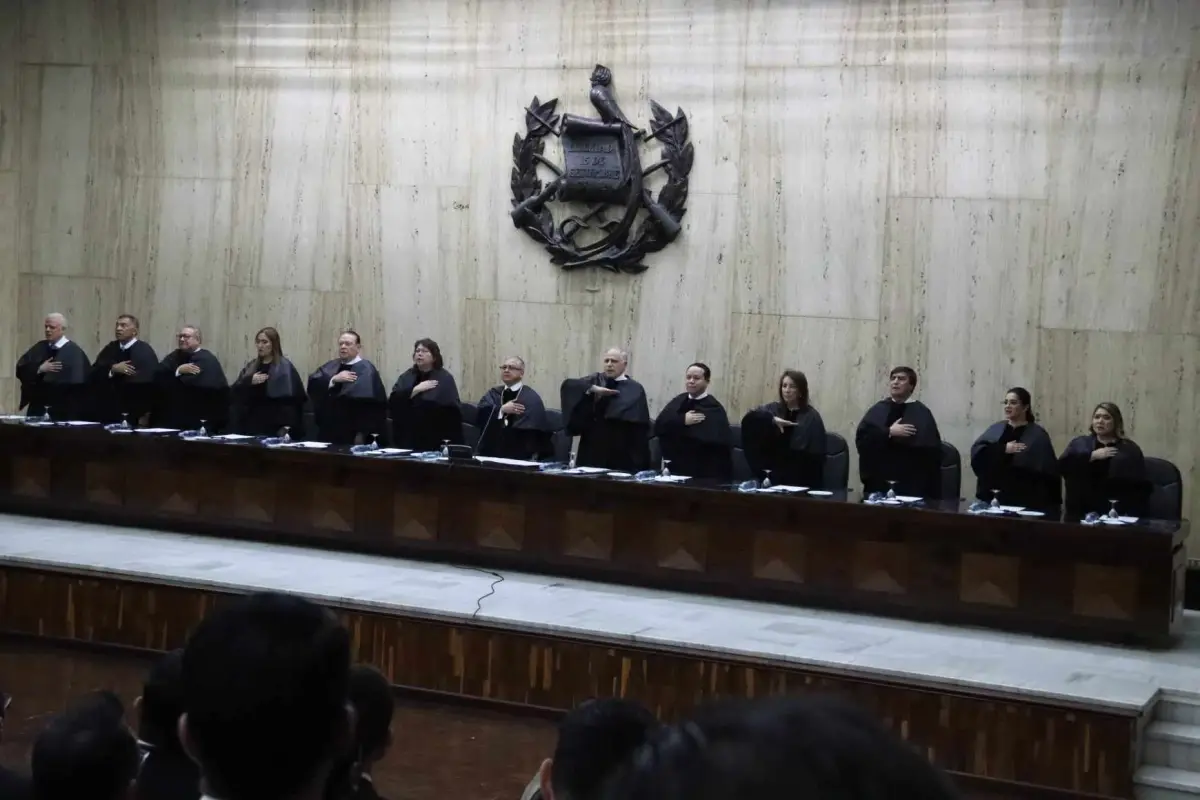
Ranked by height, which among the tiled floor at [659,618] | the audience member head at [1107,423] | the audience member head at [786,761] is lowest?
the tiled floor at [659,618]

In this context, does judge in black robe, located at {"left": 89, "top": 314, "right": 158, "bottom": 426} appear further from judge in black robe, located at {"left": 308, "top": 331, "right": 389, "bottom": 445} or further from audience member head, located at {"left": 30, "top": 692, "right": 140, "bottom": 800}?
audience member head, located at {"left": 30, "top": 692, "right": 140, "bottom": 800}

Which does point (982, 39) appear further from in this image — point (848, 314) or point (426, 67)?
point (426, 67)

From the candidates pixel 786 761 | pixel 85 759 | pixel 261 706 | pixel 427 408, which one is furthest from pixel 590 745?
pixel 427 408

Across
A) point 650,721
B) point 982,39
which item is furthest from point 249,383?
point 650,721

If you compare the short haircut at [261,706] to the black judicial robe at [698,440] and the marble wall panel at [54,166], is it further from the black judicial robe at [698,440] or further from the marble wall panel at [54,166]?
the marble wall panel at [54,166]

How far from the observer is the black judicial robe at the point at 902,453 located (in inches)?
384

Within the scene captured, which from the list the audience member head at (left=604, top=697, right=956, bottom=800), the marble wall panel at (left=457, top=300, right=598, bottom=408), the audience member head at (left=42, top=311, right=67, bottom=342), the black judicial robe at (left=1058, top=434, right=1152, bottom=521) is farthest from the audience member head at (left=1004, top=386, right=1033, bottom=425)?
the audience member head at (left=604, top=697, right=956, bottom=800)

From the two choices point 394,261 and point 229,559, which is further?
point 394,261

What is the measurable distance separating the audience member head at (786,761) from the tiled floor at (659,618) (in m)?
6.23

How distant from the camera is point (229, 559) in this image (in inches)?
373

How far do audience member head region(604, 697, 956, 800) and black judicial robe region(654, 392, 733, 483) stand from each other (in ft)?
31.0

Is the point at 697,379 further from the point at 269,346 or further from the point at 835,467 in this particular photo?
the point at 269,346

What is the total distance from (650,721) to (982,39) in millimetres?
9063

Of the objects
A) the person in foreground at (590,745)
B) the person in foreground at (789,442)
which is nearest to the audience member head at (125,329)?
the person in foreground at (789,442)
